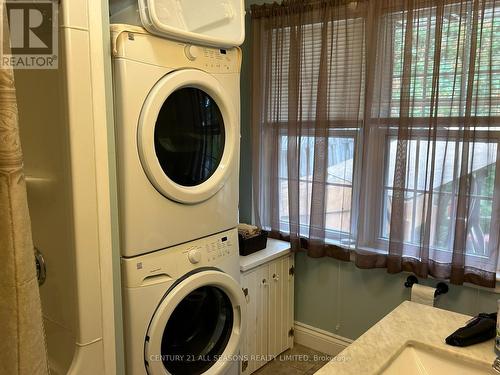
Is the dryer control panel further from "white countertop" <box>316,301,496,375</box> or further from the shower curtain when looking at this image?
"white countertop" <box>316,301,496,375</box>

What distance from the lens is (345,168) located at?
2.42 metres

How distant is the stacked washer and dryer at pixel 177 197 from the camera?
4.89ft

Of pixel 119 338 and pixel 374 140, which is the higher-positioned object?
pixel 374 140

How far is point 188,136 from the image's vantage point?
1.74 m

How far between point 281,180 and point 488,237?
3.86 feet

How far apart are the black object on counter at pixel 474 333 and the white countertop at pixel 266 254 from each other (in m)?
1.19

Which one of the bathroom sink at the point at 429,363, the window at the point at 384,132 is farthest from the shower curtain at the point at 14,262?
the window at the point at 384,132

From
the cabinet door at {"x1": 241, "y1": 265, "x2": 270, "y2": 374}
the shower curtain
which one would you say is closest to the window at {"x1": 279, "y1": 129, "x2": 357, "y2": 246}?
the cabinet door at {"x1": 241, "y1": 265, "x2": 270, "y2": 374}

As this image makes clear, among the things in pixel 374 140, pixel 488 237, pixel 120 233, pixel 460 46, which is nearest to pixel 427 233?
pixel 488 237

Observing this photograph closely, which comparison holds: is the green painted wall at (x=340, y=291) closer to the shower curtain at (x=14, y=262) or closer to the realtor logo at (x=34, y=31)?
the realtor logo at (x=34, y=31)

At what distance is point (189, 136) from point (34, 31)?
0.67 metres

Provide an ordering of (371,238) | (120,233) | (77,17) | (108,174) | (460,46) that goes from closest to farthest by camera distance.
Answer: (77,17)
(108,174)
(120,233)
(460,46)
(371,238)

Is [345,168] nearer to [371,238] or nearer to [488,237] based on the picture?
[371,238]

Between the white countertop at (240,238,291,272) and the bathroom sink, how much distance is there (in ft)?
3.73
